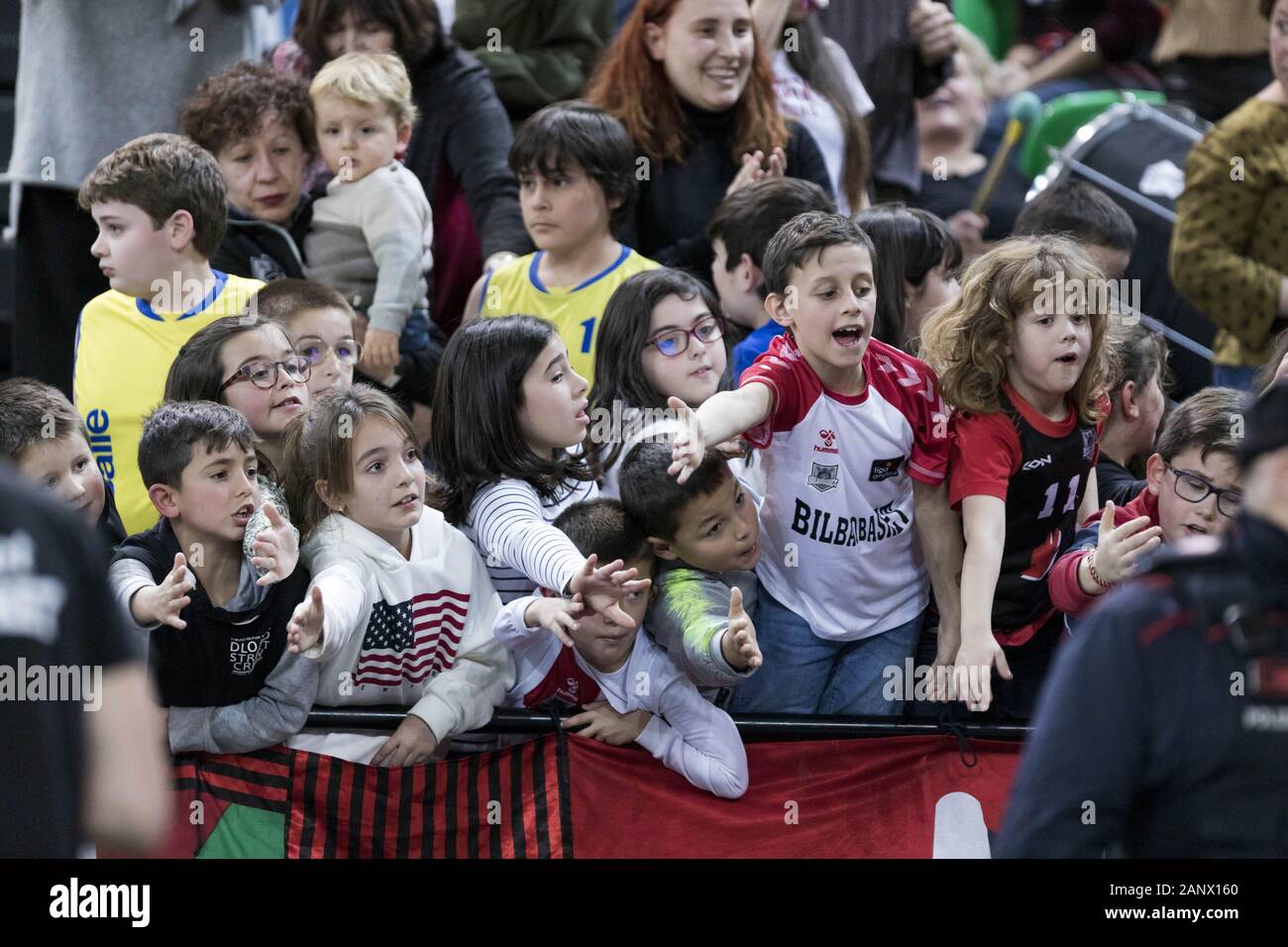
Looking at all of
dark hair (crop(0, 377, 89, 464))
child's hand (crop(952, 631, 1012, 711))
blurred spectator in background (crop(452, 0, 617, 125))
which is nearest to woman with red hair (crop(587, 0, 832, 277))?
blurred spectator in background (crop(452, 0, 617, 125))

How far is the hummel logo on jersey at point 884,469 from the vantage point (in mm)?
4297

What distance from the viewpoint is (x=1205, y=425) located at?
4.25 metres

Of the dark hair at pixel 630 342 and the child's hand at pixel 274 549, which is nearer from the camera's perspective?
the child's hand at pixel 274 549

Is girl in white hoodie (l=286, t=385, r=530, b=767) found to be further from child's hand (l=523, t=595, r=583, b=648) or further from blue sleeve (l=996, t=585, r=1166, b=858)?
blue sleeve (l=996, t=585, r=1166, b=858)

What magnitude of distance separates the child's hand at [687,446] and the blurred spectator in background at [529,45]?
2.57m

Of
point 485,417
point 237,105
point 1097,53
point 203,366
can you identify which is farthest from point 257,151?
point 1097,53

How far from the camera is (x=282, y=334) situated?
4.57 metres

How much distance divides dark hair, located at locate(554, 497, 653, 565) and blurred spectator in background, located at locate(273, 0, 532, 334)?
155cm

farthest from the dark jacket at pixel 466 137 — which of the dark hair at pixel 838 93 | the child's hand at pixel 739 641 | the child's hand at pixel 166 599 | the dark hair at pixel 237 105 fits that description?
the child's hand at pixel 166 599

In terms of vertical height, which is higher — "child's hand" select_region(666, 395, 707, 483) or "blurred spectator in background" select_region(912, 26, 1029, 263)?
"blurred spectator in background" select_region(912, 26, 1029, 263)

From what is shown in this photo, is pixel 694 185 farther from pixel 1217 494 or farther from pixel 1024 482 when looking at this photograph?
pixel 1217 494

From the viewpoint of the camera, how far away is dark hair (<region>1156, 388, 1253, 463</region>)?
4.24 metres

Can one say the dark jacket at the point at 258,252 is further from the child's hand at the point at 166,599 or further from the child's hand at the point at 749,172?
the child's hand at the point at 166,599
